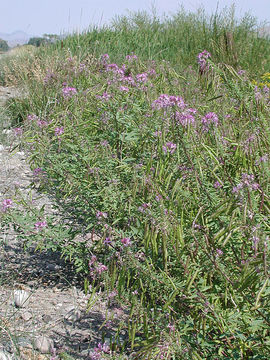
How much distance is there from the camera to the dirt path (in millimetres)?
2227

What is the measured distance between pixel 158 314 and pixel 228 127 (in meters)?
1.34

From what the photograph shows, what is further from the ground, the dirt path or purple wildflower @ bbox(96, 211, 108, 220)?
purple wildflower @ bbox(96, 211, 108, 220)

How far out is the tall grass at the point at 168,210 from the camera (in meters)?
1.68

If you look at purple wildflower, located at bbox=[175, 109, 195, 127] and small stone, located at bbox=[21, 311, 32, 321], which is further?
small stone, located at bbox=[21, 311, 32, 321]

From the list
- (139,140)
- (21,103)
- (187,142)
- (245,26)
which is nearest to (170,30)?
(245,26)

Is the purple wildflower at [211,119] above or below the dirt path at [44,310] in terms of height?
above

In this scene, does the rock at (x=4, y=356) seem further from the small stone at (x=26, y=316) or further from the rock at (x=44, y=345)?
the small stone at (x=26, y=316)

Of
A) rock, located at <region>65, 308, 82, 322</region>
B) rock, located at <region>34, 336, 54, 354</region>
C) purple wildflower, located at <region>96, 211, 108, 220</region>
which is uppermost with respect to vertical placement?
purple wildflower, located at <region>96, 211, 108, 220</region>

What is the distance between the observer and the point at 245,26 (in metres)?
10.2

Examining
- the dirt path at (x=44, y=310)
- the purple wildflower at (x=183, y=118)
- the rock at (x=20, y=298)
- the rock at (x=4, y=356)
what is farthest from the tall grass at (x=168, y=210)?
the rock at (x=4, y=356)

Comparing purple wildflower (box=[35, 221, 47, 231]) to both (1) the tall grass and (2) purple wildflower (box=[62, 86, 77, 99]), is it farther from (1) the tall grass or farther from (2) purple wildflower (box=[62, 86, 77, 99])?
(2) purple wildflower (box=[62, 86, 77, 99])

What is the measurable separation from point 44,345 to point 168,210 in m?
0.99

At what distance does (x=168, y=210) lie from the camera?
180 centimetres

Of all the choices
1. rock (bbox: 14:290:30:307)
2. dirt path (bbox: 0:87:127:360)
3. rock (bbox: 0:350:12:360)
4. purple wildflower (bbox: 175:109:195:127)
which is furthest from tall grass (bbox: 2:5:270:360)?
rock (bbox: 0:350:12:360)
